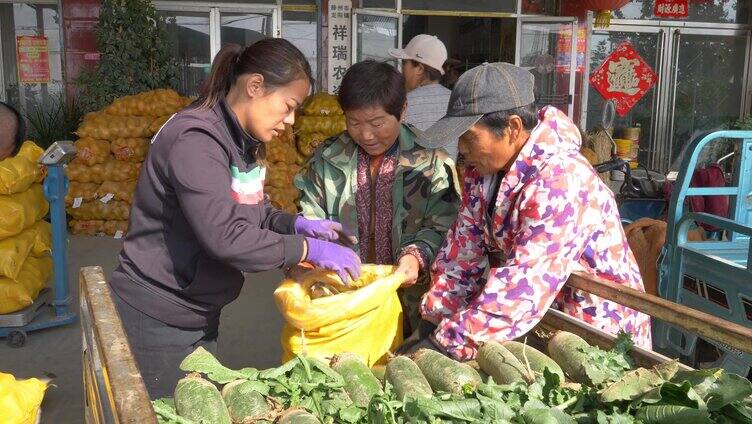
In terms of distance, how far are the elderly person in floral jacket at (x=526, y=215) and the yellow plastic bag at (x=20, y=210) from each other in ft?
9.44

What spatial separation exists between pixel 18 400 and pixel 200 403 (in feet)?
3.65

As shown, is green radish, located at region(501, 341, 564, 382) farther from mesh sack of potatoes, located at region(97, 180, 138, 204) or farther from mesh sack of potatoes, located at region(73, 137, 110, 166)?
mesh sack of potatoes, located at region(73, 137, 110, 166)

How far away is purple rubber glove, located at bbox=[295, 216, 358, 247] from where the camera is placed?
2.34m

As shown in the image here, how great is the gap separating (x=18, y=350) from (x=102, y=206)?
10.4ft

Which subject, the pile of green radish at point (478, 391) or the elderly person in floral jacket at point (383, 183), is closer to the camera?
the pile of green radish at point (478, 391)

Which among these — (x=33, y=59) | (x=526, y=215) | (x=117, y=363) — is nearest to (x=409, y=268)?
(x=526, y=215)

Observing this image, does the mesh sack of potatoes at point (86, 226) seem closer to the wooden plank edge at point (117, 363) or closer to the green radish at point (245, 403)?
the wooden plank edge at point (117, 363)

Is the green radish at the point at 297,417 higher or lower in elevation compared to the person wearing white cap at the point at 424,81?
lower

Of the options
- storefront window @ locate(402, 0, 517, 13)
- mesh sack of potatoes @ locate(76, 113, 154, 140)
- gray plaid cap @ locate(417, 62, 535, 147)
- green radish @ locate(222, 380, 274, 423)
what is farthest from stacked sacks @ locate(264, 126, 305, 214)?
green radish @ locate(222, 380, 274, 423)

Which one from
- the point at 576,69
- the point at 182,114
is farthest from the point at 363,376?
the point at 576,69

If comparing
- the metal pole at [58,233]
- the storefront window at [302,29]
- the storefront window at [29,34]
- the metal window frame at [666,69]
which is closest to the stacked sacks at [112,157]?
the storefront window at [29,34]

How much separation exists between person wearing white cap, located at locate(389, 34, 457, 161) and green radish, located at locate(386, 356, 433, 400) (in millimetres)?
2091

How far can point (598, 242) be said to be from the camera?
199 centimetres

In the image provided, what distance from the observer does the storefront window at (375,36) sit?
8406mm
